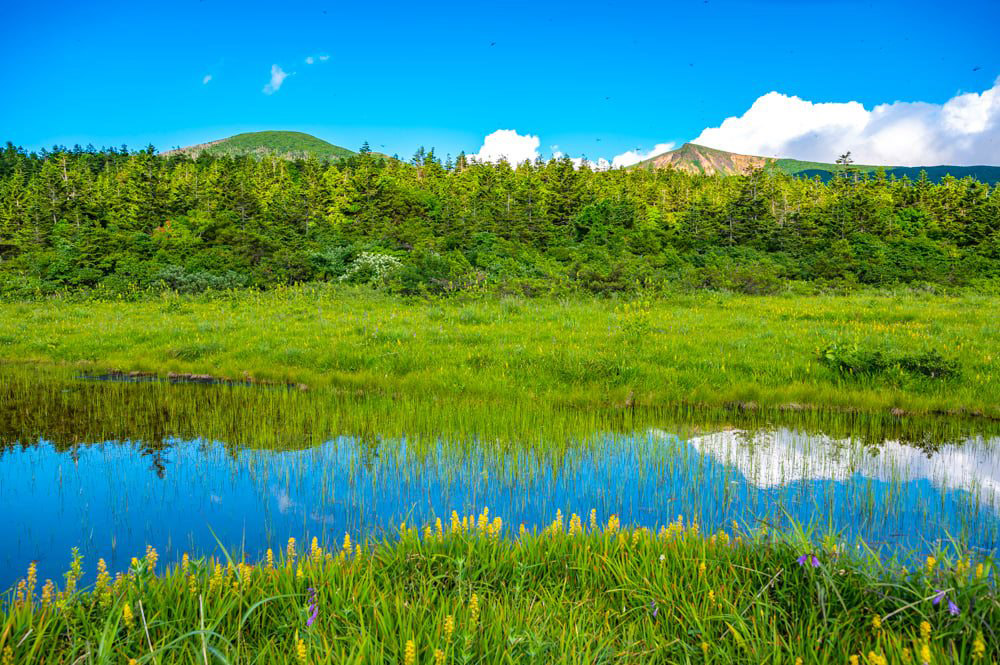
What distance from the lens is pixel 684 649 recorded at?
3115mm

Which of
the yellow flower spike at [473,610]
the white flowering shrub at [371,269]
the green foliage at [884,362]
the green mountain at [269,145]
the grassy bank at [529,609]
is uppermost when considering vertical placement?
the green mountain at [269,145]

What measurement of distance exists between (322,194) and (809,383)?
49.9 m

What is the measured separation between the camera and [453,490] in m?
6.39

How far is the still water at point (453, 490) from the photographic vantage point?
524 cm

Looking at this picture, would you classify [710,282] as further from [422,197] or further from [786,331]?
[422,197]

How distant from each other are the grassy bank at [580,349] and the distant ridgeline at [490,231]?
7389 mm

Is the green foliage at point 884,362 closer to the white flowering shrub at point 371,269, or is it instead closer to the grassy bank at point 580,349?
the grassy bank at point 580,349

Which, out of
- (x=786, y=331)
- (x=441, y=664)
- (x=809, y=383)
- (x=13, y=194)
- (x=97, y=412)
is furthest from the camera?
(x=13, y=194)

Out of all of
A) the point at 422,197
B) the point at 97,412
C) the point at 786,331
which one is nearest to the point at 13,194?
the point at 422,197

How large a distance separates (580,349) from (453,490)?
7.58 m

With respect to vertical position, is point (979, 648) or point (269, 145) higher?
point (269, 145)

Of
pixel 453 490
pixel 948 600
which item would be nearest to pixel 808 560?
pixel 948 600

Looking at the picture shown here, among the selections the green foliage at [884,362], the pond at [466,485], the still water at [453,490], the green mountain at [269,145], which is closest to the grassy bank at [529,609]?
the pond at [466,485]

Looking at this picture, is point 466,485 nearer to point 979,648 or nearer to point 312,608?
point 312,608
